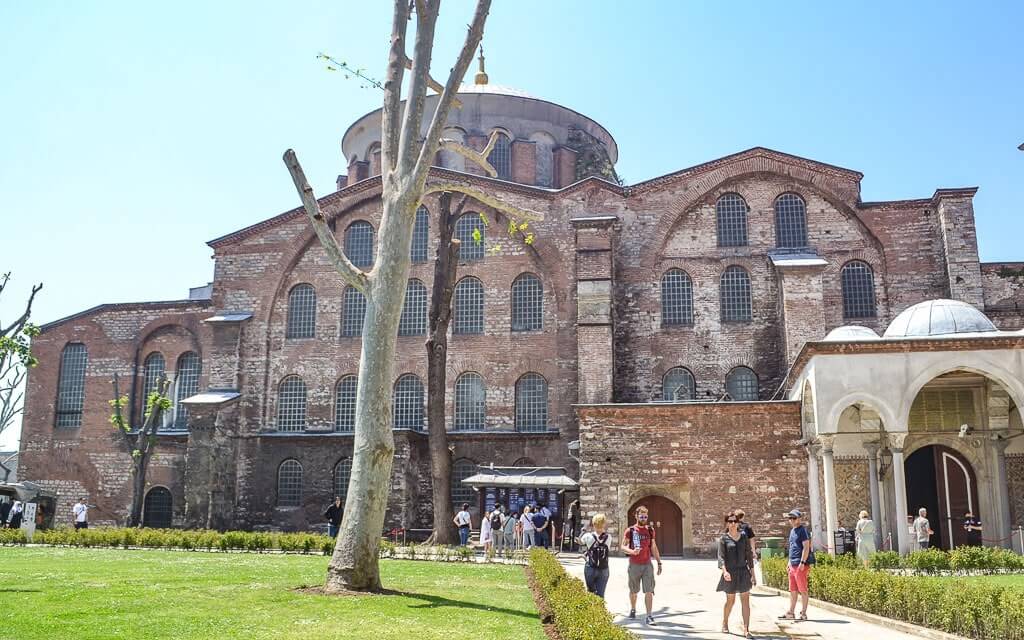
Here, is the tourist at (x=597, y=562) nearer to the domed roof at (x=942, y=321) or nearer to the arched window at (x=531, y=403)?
the domed roof at (x=942, y=321)

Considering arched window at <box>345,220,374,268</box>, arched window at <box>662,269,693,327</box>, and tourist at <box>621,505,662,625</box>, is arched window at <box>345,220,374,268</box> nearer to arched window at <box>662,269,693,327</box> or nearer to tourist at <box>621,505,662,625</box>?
arched window at <box>662,269,693,327</box>

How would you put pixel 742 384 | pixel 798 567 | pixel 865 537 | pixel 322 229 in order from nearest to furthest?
1. pixel 798 567
2. pixel 322 229
3. pixel 865 537
4. pixel 742 384

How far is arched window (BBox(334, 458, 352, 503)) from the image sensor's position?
2981 cm

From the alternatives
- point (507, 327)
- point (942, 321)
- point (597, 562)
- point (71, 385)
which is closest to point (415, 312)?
point (507, 327)

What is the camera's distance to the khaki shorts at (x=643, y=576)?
1227cm

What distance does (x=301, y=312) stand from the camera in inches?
1254

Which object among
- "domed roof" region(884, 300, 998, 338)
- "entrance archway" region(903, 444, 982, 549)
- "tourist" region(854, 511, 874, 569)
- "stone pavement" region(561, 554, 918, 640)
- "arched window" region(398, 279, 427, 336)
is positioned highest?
"arched window" region(398, 279, 427, 336)

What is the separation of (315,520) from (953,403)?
1899 centimetres

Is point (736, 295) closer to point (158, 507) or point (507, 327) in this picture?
point (507, 327)

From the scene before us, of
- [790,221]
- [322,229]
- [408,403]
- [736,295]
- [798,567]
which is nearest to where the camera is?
[798,567]

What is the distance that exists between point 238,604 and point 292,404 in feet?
66.3

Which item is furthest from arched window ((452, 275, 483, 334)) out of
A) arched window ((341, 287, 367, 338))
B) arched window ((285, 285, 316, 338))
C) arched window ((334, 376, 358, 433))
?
arched window ((285, 285, 316, 338))

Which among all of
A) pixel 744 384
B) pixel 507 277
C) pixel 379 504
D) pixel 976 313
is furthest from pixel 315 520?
pixel 976 313

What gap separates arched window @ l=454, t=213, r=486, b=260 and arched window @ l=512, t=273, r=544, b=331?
5.90 ft
